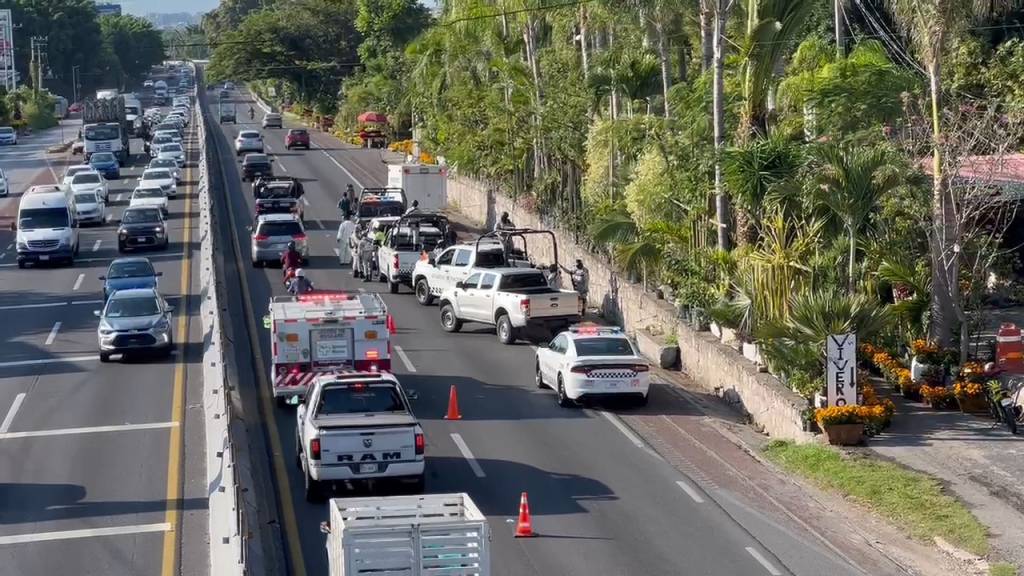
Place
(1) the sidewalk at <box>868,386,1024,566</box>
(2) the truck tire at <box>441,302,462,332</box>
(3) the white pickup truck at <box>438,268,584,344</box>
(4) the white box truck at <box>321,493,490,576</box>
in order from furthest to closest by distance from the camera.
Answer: (2) the truck tire at <box>441,302,462,332</box>, (3) the white pickup truck at <box>438,268,584,344</box>, (1) the sidewalk at <box>868,386,1024,566</box>, (4) the white box truck at <box>321,493,490,576</box>

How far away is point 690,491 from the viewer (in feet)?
Result: 74.8

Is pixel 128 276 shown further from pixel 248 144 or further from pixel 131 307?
pixel 248 144

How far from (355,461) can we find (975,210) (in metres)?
14.3

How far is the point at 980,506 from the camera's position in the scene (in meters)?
21.5

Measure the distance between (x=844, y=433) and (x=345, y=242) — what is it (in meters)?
26.3

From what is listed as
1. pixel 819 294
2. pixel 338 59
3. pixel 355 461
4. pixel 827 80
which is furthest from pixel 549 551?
pixel 338 59

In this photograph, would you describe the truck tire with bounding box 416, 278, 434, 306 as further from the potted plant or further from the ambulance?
the potted plant

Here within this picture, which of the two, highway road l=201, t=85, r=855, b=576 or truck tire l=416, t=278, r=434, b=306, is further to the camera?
truck tire l=416, t=278, r=434, b=306

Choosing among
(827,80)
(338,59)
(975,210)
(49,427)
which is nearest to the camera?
(49,427)

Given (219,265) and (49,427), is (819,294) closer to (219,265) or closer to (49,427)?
(49,427)

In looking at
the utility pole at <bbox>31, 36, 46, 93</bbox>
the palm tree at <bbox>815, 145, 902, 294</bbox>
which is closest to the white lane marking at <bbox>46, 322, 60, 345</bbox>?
the palm tree at <bbox>815, 145, 902, 294</bbox>

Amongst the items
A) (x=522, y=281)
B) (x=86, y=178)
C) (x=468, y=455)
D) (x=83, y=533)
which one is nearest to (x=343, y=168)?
(x=86, y=178)

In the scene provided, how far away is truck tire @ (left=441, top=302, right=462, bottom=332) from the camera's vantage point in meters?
37.2

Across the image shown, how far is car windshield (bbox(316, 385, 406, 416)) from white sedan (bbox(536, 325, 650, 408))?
21.3 ft
